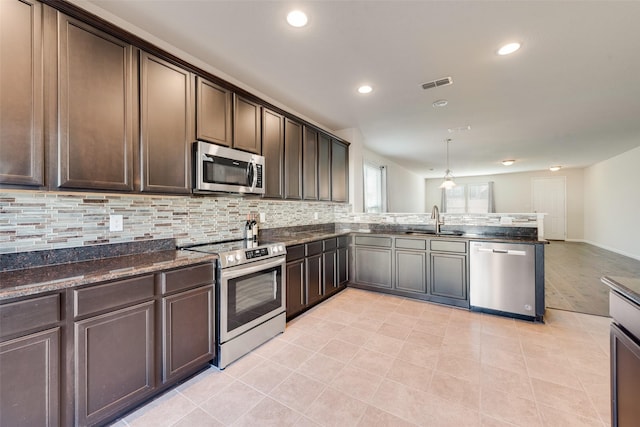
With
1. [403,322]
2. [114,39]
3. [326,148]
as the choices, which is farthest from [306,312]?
[114,39]

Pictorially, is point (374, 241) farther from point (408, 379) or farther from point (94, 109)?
point (94, 109)

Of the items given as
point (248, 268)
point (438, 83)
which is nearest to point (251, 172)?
point (248, 268)

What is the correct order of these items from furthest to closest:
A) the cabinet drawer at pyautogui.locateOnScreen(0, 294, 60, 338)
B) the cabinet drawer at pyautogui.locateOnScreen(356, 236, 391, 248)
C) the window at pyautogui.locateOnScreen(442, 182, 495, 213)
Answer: the window at pyautogui.locateOnScreen(442, 182, 495, 213) < the cabinet drawer at pyautogui.locateOnScreen(356, 236, 391, 248) < the cabinet drawer at pyautogui.locateOnScreen(0, 294, 60, 338)

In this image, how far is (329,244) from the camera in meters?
3.56

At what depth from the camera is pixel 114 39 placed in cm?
169

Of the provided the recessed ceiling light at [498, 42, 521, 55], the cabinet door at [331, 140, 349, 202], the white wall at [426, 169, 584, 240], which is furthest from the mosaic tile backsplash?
the white wall at [426, 169, 584, 240]

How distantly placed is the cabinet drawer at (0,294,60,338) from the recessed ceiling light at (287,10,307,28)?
221cm

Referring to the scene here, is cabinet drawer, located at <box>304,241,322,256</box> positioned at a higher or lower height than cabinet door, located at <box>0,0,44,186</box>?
lower

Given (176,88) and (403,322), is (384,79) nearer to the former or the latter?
(176,88)

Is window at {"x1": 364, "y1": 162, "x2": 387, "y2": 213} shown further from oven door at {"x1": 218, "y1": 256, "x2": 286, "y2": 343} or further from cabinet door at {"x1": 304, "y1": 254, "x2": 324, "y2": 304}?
oven door at {"x1": 218, "y1": 256, "x2": 286, "y2": 343}

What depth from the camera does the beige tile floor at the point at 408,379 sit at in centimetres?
Result: 160

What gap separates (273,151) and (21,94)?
1906mm

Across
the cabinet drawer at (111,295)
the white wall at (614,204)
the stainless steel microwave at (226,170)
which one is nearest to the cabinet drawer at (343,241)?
the stainless steel microwave at (226,170)

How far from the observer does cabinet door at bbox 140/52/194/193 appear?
6.03 feet
